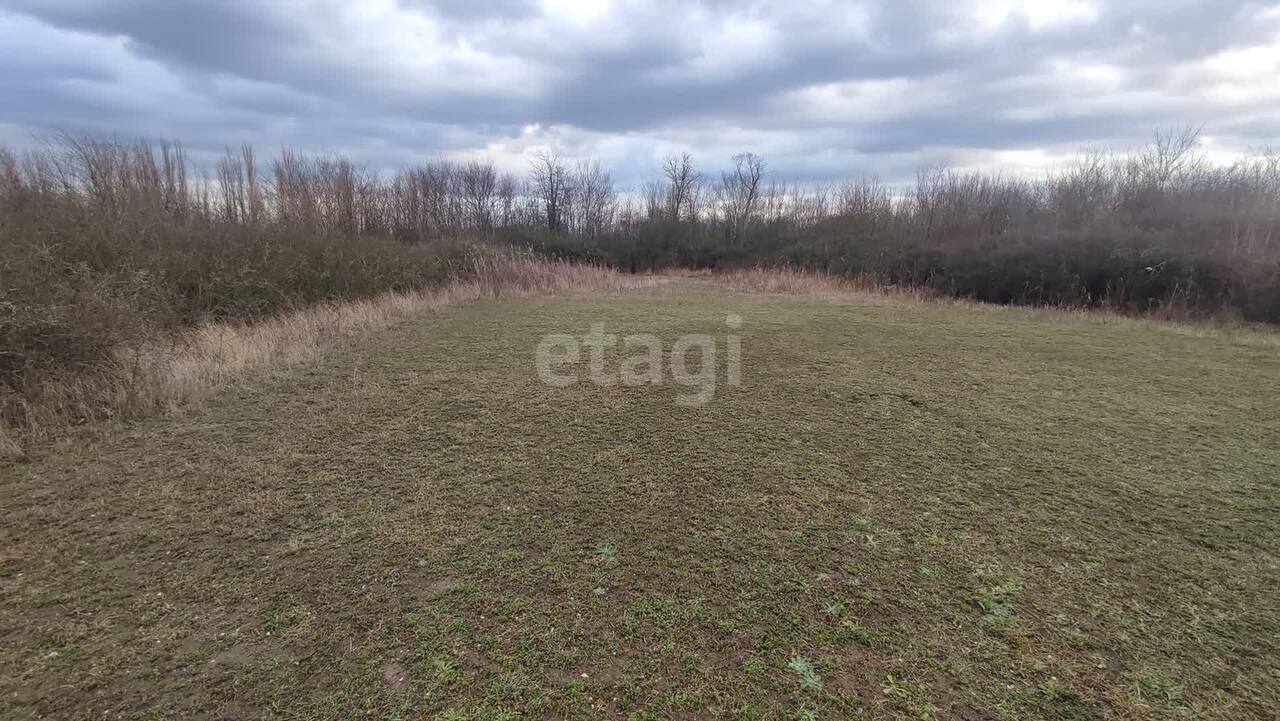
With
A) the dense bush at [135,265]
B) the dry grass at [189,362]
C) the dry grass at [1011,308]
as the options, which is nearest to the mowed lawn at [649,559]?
the dry grass at [189,362]

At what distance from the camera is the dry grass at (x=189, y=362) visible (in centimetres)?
329

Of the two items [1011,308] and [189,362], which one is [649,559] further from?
[1011,308]

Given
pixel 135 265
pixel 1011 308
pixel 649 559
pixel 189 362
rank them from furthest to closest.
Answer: pixel 1011 308, pixel 135 265, pixel 189 362, pixel 649 559

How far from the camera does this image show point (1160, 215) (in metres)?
15.1

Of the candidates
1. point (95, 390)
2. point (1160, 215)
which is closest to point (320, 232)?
point (95, 390)

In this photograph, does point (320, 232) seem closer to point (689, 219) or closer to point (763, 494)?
point (763, 494)

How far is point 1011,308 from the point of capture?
11.5 meters

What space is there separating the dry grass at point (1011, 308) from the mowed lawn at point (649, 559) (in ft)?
18.8

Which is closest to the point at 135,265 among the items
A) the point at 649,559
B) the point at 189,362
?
the point at 189,362

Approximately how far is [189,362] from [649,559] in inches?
183

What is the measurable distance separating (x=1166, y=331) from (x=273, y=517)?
416 inches

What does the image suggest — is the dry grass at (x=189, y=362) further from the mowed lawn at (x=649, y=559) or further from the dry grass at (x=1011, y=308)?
the dry grass at (x=1011, y=308)

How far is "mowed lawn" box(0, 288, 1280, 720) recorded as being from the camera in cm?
146

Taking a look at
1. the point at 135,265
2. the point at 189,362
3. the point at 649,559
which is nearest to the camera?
the point at 649,559
